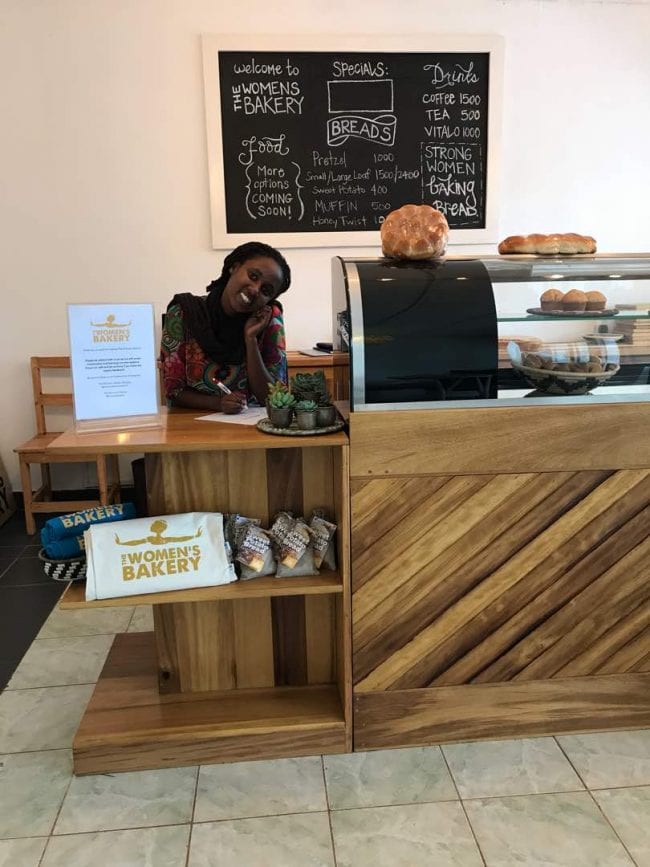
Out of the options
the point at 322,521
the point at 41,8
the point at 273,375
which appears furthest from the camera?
the point at 41,8

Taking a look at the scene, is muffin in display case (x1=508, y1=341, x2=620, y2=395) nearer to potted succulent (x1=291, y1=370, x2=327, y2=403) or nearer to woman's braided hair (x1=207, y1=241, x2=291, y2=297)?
potted succulent (x1=291, y1=370, x2=327, y2=403)

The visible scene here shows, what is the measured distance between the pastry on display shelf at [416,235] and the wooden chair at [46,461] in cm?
225

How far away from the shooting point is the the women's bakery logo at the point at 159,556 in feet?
6.49

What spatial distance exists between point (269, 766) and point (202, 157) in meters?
3.21

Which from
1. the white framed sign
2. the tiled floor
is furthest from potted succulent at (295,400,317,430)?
the tiled floor

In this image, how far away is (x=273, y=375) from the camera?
2465mm

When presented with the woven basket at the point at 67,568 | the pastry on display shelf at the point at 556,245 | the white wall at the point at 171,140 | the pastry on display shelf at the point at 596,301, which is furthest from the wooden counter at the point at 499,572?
the white wall at the point at 171,140

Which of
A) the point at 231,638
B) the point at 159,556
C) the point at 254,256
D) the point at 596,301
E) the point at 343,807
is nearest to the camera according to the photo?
the point at 343,807

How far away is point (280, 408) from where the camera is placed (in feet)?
6.51

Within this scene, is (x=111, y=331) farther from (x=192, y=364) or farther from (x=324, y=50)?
(x=324, y=50)

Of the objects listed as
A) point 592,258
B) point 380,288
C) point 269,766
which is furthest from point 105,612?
point 592,258

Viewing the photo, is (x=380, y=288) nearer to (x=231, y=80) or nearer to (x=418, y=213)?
(x=418, y=213)

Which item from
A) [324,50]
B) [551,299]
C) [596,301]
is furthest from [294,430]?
[324,50]

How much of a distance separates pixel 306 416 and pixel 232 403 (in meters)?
0.36
